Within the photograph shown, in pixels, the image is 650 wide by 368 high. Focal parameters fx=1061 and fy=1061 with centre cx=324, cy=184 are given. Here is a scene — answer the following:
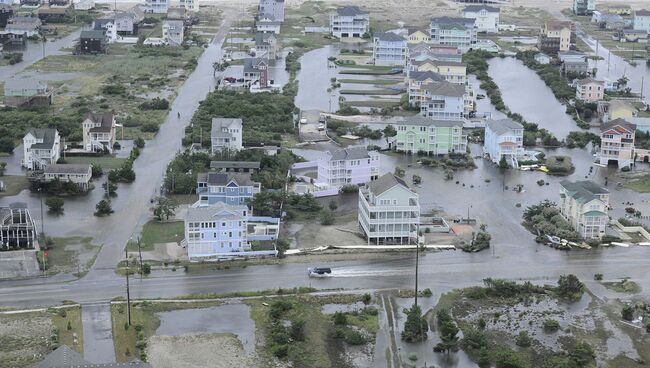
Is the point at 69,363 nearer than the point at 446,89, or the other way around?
the point at 69,363

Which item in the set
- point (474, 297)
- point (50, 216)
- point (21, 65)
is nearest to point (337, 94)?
point (21, 65)

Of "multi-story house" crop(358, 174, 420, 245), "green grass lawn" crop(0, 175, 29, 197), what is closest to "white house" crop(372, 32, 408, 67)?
"green grass lawn" crop(0, 175, 29, 197)

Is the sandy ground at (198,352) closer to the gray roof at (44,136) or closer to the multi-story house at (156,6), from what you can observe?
the gray roof at (44,136)

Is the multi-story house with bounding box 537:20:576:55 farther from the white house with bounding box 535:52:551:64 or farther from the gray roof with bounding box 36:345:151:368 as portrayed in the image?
the gray roof with bounding box 36:345:151:368

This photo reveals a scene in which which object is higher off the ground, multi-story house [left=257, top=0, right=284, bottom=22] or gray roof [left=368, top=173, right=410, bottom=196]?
multi-story house [left=257, top=0, right=284, bottom=22]

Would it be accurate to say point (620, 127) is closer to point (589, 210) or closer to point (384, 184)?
point (589, 210)

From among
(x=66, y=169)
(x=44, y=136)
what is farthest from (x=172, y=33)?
(x=66, y=169)
